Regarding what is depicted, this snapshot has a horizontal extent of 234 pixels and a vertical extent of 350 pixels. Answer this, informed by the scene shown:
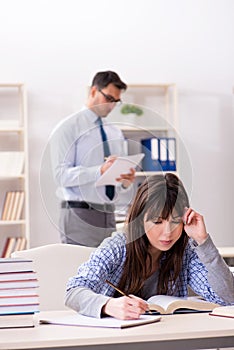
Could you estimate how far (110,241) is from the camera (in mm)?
2076

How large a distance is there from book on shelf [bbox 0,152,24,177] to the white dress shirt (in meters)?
2.69

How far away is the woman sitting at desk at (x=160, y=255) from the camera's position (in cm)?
203

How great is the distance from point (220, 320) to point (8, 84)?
3642 mm

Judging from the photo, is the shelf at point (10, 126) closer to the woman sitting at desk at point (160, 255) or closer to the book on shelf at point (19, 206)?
the book on shelf at point (19, 206)

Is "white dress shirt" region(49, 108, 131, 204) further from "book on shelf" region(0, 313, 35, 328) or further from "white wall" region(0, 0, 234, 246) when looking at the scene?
"white wall" region(0, 0, 234, 246)

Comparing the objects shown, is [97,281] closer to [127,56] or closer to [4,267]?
[4,267]

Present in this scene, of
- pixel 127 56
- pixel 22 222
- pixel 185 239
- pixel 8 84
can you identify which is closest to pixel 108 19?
pixel 127 56

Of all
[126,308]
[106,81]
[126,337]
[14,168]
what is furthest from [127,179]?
[14,168]

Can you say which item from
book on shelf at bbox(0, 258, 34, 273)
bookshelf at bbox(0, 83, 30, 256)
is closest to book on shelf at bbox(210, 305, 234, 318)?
book on shelf at bbox(0, 258, 34, 273)

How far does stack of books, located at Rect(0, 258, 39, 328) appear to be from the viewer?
1642 mm

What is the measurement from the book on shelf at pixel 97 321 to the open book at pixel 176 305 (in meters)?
0.12

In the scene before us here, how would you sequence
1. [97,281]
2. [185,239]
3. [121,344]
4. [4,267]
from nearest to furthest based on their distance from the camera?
[121,344], [4,267], [97,281], [185,239]

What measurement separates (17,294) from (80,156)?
791 millimetres

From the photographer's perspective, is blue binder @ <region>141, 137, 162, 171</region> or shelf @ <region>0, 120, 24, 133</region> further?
shelf @ <region>0, 120, 24, 133</region>
